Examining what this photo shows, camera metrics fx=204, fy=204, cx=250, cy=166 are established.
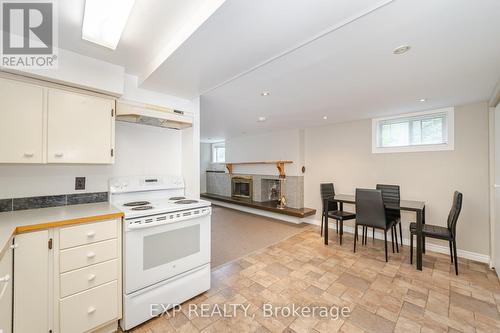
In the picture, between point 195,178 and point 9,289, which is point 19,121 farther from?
point 195,178

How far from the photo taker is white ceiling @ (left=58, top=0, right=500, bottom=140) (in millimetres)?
1218

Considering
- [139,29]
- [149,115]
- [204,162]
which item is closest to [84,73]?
[149,115]

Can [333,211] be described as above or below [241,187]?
below

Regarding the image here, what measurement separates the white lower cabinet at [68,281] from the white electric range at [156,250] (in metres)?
0.10

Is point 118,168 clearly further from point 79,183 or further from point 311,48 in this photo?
point 311,48

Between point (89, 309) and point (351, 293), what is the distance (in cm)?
242

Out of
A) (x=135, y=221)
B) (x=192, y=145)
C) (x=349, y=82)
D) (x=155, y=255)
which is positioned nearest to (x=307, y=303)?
(x=155, y=255)

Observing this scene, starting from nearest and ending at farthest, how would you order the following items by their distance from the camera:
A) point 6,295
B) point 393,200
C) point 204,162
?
point 6,295 < point 393,200 < point 204,162

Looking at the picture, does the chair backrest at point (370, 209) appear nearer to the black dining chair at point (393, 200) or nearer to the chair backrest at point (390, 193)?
the black dining chair at point (393, 200)

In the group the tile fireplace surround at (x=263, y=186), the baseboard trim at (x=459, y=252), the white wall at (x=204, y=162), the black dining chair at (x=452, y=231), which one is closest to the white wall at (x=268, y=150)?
the tile fireplace surround at (x=263, y=186)

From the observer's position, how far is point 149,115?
2084mm

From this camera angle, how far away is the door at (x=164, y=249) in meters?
1.67

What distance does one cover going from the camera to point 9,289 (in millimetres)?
1224

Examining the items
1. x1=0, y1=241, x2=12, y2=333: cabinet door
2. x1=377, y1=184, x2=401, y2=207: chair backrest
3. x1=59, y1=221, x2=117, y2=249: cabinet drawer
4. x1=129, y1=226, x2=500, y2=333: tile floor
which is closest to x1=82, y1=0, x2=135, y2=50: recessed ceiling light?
x1=59, y1=221, x2=117, y2=249: cabinet drawer
